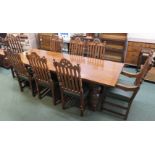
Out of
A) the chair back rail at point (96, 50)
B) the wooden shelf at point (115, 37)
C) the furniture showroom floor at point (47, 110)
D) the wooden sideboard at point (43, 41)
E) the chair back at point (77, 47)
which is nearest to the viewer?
the furniture showroom floor at point (47, 110)

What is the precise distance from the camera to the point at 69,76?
1970 millimetres

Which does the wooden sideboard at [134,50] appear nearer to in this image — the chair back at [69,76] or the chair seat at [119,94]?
the chair seat at [119,94]

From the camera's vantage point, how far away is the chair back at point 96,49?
277 centimetres

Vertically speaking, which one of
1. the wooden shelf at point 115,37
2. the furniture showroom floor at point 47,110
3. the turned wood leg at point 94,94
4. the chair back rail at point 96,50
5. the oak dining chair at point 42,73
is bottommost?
the furniture showroom floor at point 47,110

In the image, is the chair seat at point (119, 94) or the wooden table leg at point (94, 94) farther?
the wooden table leg at point (94, 94)

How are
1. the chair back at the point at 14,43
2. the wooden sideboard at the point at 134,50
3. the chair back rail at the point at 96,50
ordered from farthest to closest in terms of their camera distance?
the chair back at the point at 14,43 → the wooden sideboard at the point at 134,50 → the chair back rail at the point at 96,50

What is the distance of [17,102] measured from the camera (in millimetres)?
2660

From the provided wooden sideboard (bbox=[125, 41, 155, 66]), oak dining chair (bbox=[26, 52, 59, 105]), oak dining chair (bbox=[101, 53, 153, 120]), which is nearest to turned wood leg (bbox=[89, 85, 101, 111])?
oak dining chair (bbox=[101, 53, 153, 120])

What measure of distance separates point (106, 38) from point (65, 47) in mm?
1264

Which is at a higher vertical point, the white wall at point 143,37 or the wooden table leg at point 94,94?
the white wall at point 143,37

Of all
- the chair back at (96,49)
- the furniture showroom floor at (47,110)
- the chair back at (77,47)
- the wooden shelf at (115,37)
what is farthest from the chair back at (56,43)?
the wooden shelf at (115,37)

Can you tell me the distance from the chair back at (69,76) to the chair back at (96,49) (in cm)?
105
